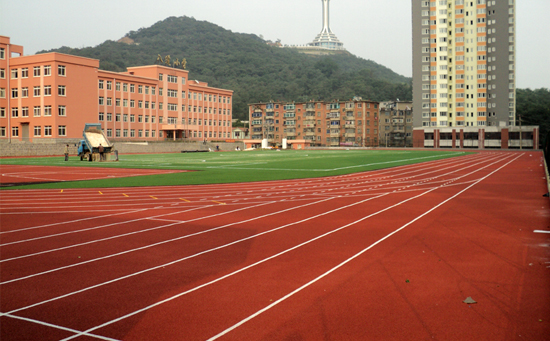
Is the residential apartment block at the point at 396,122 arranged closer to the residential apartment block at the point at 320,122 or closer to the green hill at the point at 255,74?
the residential apartment block at the point at 320,122

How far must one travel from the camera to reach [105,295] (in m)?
6.24

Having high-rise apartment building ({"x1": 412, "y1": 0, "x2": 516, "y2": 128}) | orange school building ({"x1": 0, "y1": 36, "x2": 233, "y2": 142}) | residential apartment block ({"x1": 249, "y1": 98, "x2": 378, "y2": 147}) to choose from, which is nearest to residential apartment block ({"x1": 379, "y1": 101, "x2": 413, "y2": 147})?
residential apartment block ({"x1": 249, "y1": 98, "x2": 378, "y2": 147})

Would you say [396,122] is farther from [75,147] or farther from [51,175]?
[51,175]

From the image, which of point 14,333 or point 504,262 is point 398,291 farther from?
point 14,333

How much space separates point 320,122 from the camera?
452 ft

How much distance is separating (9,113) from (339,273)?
78.1m

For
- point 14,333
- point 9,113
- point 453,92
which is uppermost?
point 453,92

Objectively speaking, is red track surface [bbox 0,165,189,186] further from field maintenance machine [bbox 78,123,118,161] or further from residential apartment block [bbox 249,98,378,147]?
residential apartment block [bbox 249,98,378,147]

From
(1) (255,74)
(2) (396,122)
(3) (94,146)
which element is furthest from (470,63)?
(1) (255,74)

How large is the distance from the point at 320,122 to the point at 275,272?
132m

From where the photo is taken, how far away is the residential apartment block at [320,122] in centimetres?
13012

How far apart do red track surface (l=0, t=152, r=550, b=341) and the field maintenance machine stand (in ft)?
99.0

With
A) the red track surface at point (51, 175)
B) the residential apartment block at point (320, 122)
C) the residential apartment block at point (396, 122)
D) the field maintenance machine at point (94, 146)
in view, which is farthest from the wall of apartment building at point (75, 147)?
the residential apartment block at point (396, 122)

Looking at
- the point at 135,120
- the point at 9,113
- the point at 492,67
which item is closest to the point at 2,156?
the point at 9,113
